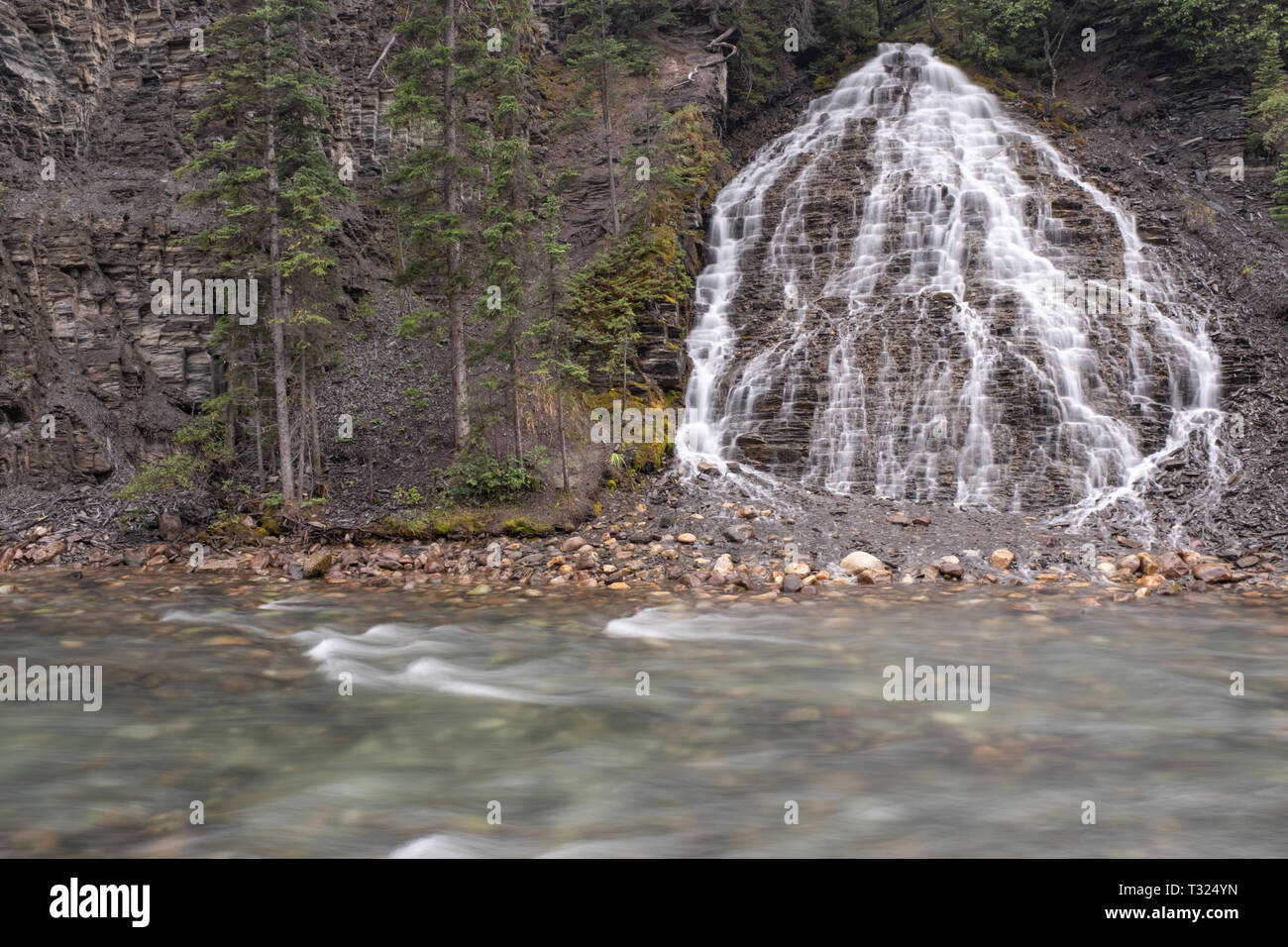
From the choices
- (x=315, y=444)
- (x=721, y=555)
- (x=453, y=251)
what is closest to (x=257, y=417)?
(x=315, y=444)

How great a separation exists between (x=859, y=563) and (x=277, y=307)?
1338 centimetres

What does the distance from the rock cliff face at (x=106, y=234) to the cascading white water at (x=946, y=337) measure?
2.59m

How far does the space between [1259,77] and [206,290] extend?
111ft

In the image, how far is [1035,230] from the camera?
71.7 ft

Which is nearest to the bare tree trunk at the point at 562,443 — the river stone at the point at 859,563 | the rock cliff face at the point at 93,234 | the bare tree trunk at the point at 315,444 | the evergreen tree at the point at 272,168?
the evergreen tree at the point at 272,168

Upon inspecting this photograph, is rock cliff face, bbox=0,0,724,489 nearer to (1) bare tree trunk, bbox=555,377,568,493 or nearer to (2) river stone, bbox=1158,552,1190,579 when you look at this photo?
(1) bare tree trunk, bbox=555,377,568,493

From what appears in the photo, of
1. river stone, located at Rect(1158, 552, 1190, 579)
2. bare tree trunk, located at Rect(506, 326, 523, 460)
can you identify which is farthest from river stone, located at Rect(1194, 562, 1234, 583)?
bare tree trunk, located at Rect(506, 326, 523, 460)

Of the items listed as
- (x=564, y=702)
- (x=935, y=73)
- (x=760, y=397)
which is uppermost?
(x=935, y=73)

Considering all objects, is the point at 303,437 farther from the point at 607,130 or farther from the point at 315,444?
the point at 607,130

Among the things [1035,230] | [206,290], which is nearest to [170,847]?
[206,290]

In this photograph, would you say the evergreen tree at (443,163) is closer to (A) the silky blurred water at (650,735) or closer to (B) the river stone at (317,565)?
(B) the river stone at (317,565)

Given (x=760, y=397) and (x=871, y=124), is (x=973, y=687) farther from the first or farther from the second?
(x=871, y=124)

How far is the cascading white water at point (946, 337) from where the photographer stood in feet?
54.7
